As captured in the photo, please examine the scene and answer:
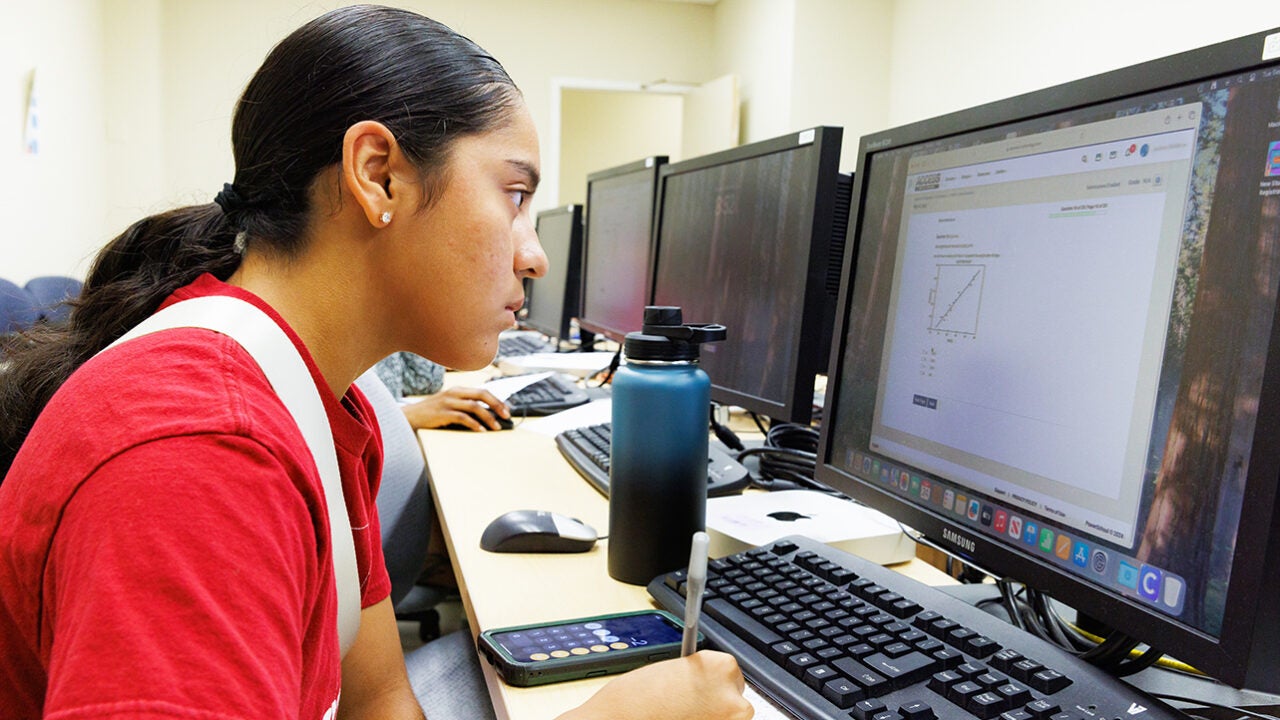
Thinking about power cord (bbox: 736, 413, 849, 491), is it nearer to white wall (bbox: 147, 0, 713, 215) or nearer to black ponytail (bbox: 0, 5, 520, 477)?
black ponytail (bbox: 0, 5, 520, 477)

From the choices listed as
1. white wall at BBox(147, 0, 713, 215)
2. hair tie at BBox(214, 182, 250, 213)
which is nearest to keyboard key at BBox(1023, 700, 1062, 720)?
hair tie at BBox(214, 182, 250, 213)

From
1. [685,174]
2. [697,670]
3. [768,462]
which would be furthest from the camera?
[685,174]

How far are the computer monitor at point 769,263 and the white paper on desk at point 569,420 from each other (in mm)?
282

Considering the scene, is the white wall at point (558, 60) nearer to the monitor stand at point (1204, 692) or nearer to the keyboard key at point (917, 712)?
the monitor stand at point (1204, 692)

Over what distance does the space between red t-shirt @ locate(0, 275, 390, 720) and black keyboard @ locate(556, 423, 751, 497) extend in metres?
0.61

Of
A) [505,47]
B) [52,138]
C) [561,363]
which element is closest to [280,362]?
[561,363]

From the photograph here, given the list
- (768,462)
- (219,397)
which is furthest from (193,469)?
(768,462)

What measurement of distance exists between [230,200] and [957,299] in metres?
0.61

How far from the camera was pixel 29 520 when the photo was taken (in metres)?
0.45

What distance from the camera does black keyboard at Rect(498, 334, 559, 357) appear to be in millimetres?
2539

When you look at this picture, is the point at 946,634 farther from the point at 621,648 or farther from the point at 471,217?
the point at 471,217

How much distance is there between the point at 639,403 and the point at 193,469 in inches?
15.7

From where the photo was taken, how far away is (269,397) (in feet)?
1.79

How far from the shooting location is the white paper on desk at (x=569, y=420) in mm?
→ 1512
